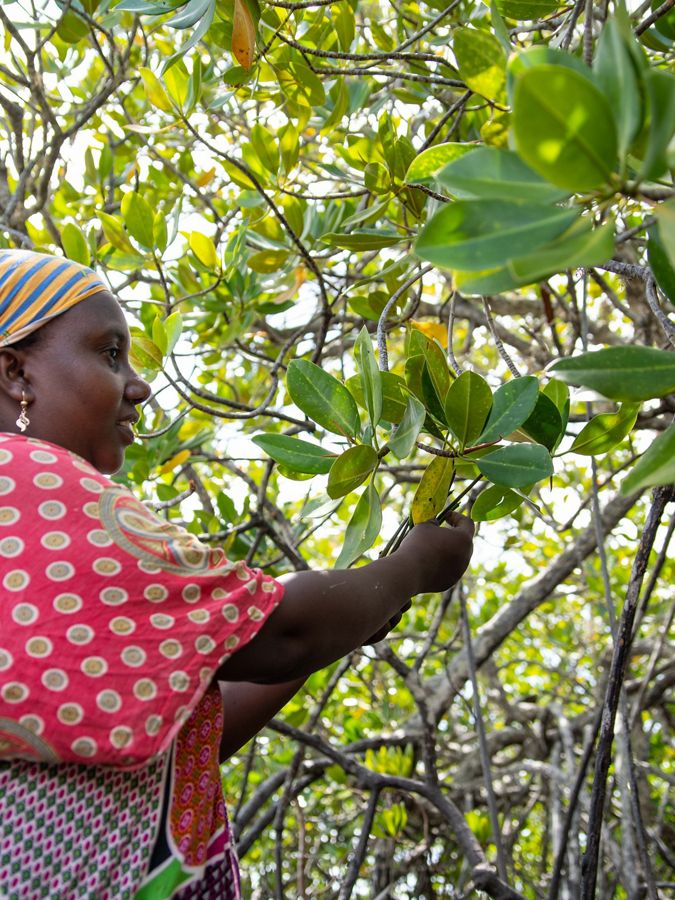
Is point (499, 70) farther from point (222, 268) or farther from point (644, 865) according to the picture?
point (644, 865)

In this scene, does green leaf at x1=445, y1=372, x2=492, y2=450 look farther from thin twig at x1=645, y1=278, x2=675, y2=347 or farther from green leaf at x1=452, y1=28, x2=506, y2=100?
green leaf at x1=452, y1=28, x2=506, y2=100

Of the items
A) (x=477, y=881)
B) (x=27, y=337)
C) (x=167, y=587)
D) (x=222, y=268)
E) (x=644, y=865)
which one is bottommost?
(x=477, y=881)

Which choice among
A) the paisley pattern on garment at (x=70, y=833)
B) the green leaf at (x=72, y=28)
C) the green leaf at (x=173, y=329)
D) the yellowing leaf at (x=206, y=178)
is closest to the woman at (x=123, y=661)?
the paisley pattern on garment at (x=70, y=833)

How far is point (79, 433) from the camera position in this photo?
1.00 metres

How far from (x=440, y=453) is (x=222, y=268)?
3.37 feet

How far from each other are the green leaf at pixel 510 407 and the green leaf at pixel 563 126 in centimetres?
38

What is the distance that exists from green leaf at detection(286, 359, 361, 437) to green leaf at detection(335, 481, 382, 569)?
0.07 m

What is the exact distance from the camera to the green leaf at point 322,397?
3.21 ft

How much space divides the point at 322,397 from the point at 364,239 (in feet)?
0.99

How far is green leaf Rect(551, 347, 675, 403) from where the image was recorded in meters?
0.66

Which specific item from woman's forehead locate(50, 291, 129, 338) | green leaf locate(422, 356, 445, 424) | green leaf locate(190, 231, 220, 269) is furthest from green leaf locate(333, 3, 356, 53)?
green leaf locate(422, 356, 445, 424)

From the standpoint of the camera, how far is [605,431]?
1007 mm

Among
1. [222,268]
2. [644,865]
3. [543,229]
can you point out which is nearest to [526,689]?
[644,865]

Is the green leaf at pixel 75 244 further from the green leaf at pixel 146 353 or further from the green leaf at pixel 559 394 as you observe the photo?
the green leaf at pixel 559 394
